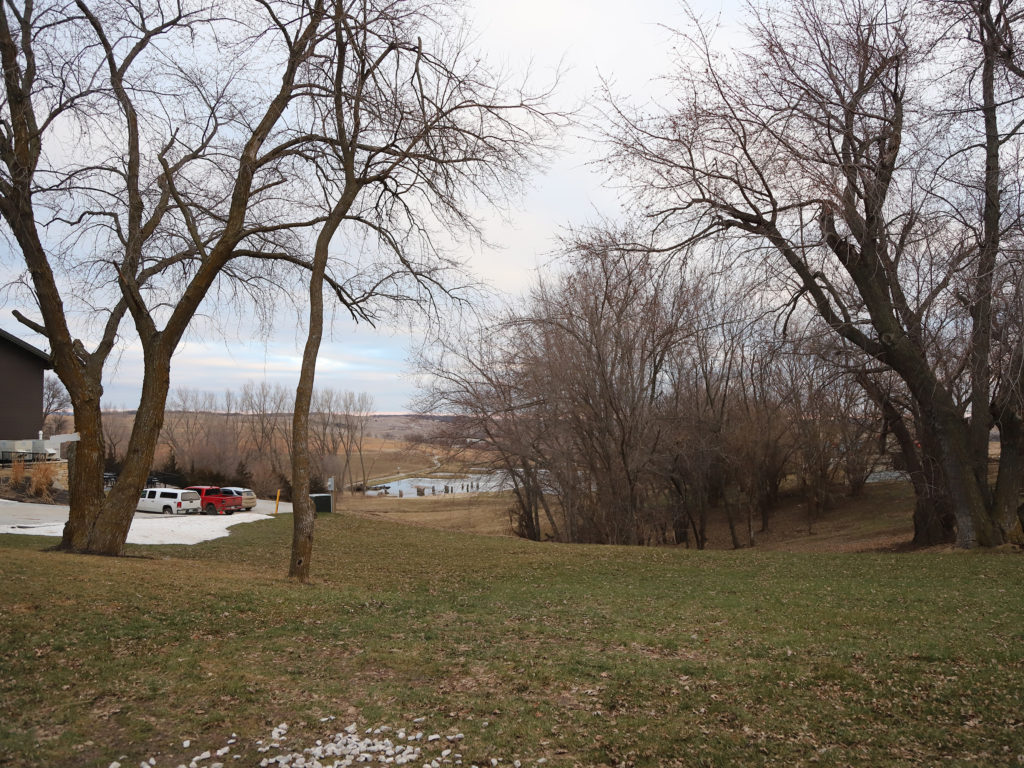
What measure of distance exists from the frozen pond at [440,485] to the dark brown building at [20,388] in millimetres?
18114

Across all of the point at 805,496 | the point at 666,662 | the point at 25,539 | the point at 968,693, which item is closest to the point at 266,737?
the point at 666,662

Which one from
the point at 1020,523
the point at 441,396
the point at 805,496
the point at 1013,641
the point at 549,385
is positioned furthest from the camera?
the point at 805,496

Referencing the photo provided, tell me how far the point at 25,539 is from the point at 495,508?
3240cm

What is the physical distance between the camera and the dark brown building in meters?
29.9

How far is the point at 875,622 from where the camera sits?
774 cm

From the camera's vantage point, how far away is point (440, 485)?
3088 inches

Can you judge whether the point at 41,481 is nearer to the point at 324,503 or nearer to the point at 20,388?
the point at 20,388

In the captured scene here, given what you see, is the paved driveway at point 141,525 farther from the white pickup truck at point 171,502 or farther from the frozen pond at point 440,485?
the frozen pond at point 440,485

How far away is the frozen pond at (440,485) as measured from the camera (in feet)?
91.8

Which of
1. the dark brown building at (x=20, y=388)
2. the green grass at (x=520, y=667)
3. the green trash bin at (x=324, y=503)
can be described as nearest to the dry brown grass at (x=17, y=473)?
the dark brown building at (x=20, y=388)

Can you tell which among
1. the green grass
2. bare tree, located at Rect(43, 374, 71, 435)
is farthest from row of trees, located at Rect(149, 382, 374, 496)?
the green grass

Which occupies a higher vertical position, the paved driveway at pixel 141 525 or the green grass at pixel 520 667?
the green grass at pixel 520 667

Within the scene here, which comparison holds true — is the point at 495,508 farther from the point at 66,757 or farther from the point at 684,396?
the point at 66,757

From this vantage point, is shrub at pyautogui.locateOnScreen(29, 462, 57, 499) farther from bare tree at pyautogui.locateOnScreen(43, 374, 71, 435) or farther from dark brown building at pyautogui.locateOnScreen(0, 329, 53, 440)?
bare tree at pyautogui.locateOnScreen(43, 374, 71, 435)
